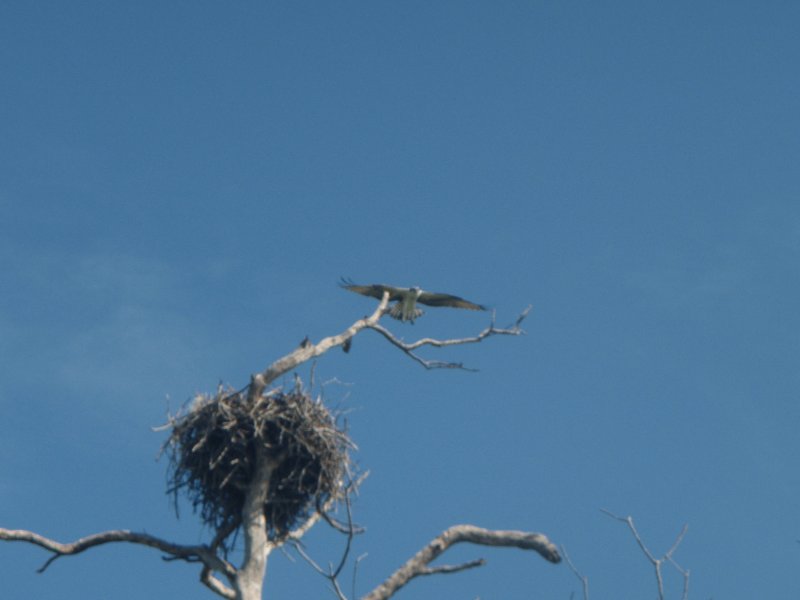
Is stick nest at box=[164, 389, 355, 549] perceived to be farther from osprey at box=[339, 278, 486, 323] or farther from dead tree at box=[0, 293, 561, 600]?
osprey at box=[339, 278, 486, 323]

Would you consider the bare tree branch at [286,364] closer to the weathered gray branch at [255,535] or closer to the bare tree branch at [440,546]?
the weathered gray branch at [255,535]

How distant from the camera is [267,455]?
41.1ft

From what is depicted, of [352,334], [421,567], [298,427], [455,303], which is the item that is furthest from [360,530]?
[455,303]

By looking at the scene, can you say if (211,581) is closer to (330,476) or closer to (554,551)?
(330,476)

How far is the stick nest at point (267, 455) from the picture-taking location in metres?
12.5

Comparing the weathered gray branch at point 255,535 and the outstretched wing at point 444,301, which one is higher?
the outstretched wing at point 444,301

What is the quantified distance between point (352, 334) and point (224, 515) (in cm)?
227

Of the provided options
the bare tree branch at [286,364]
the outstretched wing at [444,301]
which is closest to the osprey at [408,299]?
the outstretched wing at [444,301]

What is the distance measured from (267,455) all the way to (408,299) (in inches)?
184

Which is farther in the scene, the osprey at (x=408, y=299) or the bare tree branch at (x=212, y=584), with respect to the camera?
the osprey at (x=408, y=299)

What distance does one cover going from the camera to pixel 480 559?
9797 millimetres

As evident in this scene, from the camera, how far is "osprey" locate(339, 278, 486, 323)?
1652cm

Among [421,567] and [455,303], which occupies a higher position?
[455,303]

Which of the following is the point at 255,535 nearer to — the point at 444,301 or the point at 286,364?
the point at 286,364
